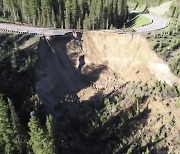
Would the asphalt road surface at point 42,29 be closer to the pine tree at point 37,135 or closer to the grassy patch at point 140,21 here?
the grassy patch at point 140,21

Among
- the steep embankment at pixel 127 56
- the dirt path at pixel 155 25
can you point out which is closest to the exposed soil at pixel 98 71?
the steep embankment at pixel 127 56

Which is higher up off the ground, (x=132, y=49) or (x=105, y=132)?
(x=132, y=49)

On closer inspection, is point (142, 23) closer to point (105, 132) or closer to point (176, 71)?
point (176, 71)

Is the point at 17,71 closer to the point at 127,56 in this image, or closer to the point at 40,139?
the point at 40,139

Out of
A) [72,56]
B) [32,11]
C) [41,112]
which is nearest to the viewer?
[41,112]

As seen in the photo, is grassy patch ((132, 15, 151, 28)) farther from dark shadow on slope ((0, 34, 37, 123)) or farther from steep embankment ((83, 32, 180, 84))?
dark shadow on slope ((0, 34, 37, 123))

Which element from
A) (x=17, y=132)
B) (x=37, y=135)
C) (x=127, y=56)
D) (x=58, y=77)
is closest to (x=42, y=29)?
(x=58, y=77)

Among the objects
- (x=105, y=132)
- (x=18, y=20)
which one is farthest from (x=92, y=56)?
(x=18, y=20)

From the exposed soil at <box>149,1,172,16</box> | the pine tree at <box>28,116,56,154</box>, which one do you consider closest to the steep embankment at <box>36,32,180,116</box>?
the pine tree at <box>28,116,56,154</box>
